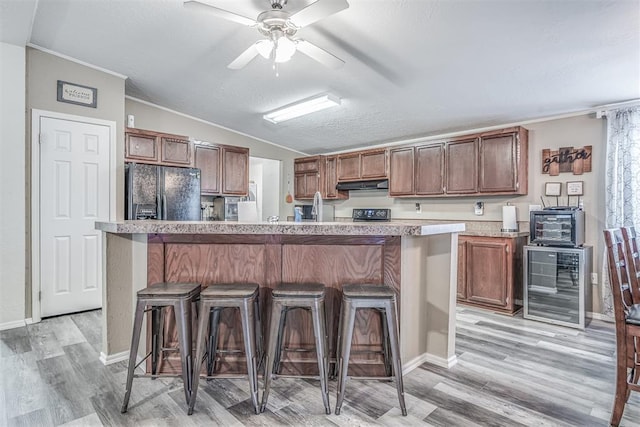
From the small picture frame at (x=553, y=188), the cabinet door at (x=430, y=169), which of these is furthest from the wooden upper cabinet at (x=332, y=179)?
the small picture frame at (x=553, y=188)

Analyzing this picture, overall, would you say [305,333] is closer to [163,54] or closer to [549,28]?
[549,28]

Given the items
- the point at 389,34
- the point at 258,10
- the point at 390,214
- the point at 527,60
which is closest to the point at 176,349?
the point at 258,10

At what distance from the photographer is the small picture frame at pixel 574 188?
138 inches

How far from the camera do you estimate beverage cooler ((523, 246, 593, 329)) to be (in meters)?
3.23

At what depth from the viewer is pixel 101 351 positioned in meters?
2.47

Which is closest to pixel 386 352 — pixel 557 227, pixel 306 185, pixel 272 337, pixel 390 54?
pixel 272 337

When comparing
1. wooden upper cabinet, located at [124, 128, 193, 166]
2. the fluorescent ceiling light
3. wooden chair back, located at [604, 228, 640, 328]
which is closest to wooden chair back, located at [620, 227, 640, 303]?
wooden chair back, located at [604, 228, 640, 328]

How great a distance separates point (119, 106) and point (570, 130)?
511cm

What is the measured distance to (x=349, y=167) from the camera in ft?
17.9

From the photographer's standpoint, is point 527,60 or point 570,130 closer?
point 527,60

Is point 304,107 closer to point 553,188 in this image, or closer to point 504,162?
point 504,162

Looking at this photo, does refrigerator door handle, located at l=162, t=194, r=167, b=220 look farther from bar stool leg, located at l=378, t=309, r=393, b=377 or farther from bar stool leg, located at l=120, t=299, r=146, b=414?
bar stool leg, located at l=378, t=309, r=393, b=377

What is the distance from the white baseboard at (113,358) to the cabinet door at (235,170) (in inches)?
118

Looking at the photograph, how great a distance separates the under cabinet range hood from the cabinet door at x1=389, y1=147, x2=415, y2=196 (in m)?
0.14
